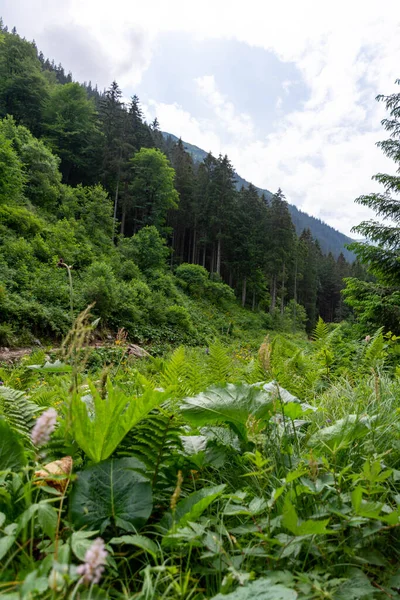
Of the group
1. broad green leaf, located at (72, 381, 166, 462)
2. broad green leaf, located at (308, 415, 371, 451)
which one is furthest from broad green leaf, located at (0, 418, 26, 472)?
broad green leaf, located at (308, 415, 371, 451)

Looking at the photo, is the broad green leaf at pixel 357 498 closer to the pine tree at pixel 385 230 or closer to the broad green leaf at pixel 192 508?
the broad green leaf at pixel 192 508

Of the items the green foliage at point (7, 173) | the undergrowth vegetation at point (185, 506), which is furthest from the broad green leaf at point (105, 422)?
the green foliage at point (7, 173)

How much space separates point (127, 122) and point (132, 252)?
16.1 meters

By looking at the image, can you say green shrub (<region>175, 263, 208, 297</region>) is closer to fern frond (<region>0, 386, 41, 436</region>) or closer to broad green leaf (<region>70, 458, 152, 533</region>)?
fern frond (<region>0, 386, 41, 436</region>)

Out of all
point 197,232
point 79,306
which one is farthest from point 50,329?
point 197,232

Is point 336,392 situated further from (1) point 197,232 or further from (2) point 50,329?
(1) point 197,232

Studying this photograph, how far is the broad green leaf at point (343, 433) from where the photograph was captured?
4.09 feet

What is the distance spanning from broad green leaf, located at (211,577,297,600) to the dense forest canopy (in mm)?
9969

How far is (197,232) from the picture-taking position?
3766 cm

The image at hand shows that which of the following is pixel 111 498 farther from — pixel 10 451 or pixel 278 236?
pixel 278 236

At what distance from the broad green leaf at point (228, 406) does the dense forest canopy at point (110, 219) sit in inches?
370

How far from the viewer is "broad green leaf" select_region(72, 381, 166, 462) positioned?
0.97 meters

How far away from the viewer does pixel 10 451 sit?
38.4 inches

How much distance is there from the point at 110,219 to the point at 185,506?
24509 millimetres
